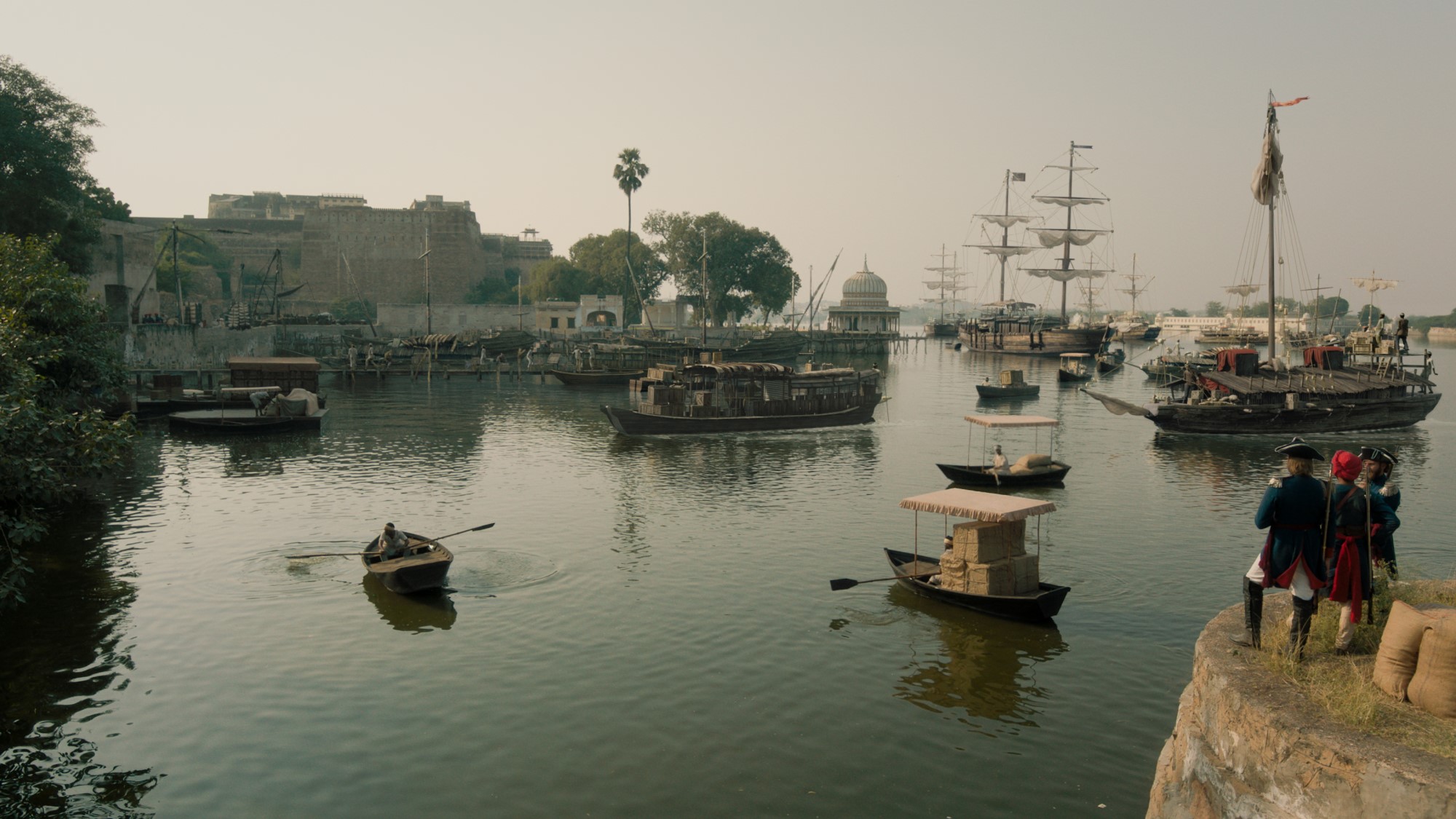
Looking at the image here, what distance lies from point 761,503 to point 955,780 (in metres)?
18.3

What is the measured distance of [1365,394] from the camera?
162 feet

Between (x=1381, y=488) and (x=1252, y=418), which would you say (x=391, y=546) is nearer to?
(x=1381, y=488)

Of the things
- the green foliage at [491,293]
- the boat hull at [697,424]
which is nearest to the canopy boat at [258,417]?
the boat hull at [697,424]

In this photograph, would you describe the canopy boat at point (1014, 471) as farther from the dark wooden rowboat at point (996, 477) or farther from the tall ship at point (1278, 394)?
the tall ship at point (1278, 394)

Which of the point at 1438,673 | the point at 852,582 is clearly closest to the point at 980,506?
the point at 852,582

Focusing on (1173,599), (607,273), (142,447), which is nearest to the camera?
(1173,599)

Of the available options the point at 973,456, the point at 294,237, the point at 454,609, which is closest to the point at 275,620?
the point at 454,609

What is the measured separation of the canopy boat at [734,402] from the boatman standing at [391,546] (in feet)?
77.4

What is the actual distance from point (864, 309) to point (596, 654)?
15447 cm

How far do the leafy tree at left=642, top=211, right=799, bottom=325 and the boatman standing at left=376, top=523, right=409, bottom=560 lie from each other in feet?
347

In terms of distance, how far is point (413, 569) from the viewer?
20297 millimetres

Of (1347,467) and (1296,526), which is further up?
(1347,467)

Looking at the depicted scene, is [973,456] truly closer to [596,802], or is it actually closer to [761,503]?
[761,503]

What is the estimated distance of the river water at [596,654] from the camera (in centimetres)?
1301
